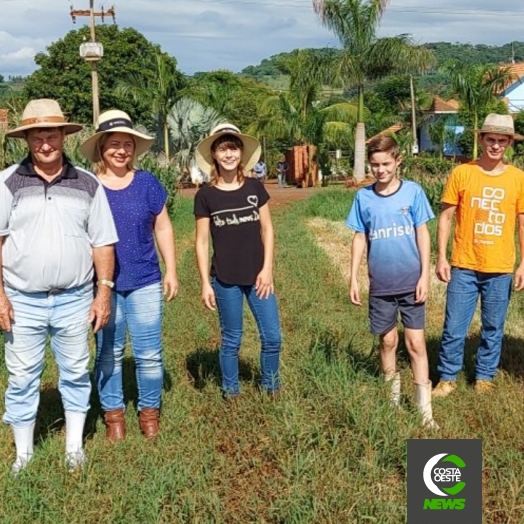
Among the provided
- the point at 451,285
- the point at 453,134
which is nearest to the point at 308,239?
the point at 451,285

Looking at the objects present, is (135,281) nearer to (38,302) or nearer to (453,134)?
(38,302)

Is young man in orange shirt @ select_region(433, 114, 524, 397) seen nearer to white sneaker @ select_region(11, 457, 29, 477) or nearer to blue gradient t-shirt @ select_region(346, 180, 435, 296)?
blue gradient t-shirt @ select_region(346, 180, 435, 296)

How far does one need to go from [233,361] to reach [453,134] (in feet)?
119

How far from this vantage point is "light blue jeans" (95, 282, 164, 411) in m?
3.71

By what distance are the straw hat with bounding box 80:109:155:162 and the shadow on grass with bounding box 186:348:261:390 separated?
1.63m

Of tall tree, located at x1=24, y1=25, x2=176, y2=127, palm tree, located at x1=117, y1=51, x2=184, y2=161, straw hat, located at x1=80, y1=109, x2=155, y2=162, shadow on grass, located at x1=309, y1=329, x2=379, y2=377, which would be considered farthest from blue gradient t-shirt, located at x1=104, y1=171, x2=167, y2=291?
tall tree, located at x1=24, y1=25, x2=176, y2=127

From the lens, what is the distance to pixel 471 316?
14.5ft

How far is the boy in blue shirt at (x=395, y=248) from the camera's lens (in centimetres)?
386

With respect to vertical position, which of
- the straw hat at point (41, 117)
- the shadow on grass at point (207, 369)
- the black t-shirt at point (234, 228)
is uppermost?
the straw hat at point (41, 117)

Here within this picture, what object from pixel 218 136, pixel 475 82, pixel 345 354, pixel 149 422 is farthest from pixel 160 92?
pixel 149 422

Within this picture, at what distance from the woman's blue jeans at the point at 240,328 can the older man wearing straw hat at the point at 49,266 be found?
77cm

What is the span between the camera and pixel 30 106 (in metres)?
3.26

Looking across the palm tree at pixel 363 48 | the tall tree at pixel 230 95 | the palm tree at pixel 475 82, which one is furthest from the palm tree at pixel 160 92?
the palm tree at pixel 475 82

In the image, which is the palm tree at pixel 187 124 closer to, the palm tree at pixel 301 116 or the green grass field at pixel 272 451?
the palm tree at pixel 301 116
